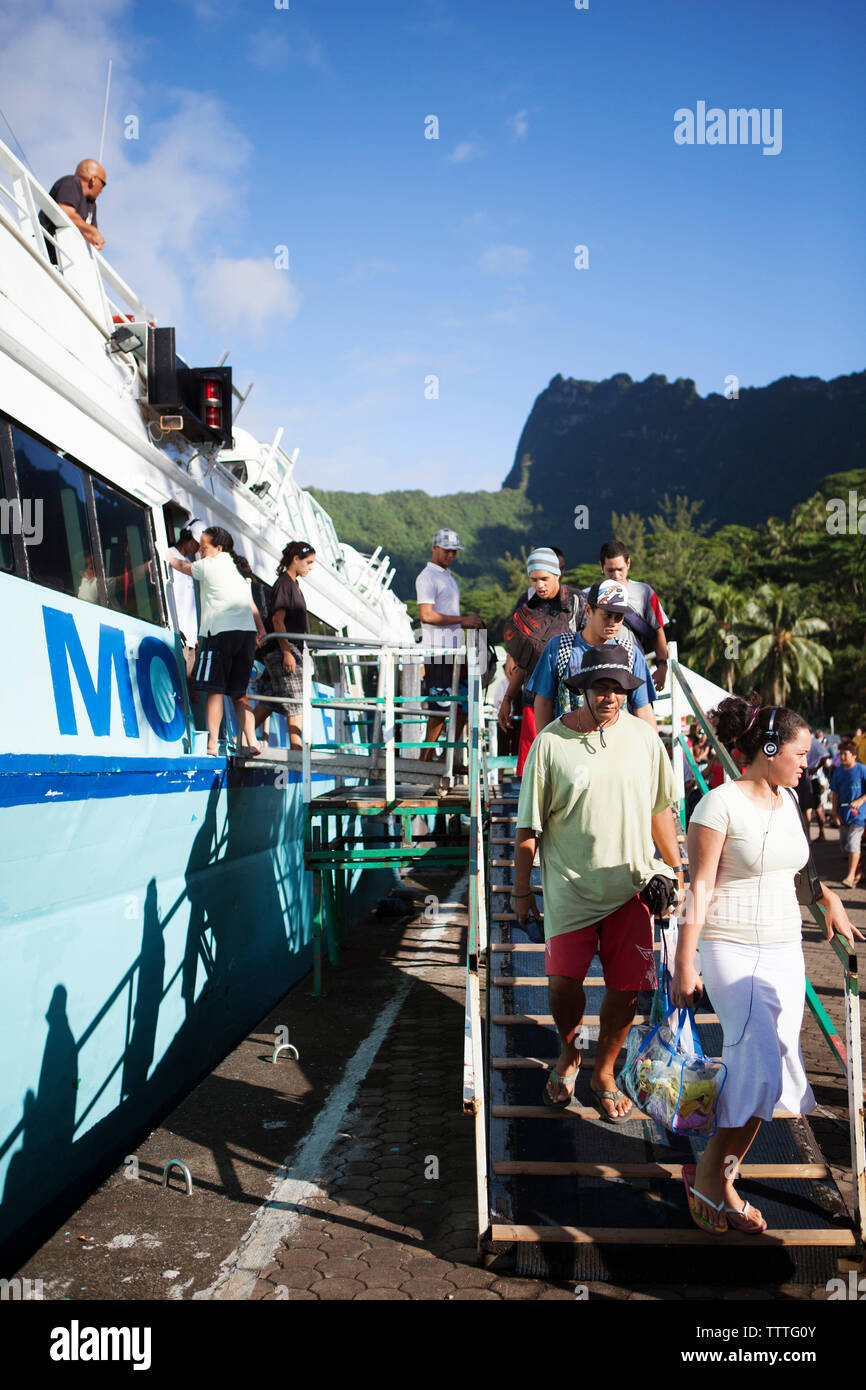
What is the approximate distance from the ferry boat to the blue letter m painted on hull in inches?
0.6

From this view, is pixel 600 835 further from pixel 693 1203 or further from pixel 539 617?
pixel 539 617

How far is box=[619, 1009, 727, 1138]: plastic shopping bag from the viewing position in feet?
12.0

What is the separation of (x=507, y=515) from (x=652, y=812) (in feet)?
460

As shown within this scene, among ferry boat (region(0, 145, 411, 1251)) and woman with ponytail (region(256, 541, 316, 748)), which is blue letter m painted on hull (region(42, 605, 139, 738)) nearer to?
ferry boat (region(0, 145, 411, 1251))

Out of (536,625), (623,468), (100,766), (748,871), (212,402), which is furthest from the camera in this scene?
(623,468)

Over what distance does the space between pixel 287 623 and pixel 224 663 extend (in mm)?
1311

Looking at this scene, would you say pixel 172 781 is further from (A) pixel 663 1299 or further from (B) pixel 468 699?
(A) pixel 663 1299

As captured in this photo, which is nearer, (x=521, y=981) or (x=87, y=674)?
(x=87, y=674)

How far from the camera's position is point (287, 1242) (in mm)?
4195

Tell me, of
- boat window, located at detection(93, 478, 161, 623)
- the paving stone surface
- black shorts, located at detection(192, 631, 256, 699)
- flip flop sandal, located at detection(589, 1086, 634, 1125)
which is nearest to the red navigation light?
boat window, located at detection(93, 478, 161, 623)

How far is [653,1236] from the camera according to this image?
12.4 feet

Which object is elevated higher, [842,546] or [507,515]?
[507,515]

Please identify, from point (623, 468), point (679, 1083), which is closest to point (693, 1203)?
point (679, 1083)
